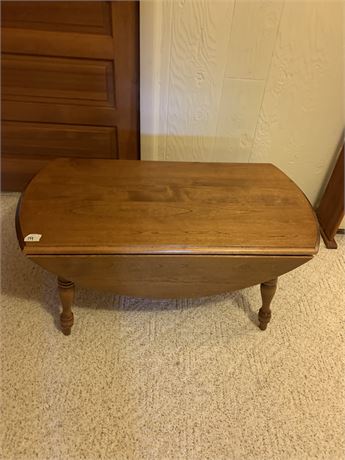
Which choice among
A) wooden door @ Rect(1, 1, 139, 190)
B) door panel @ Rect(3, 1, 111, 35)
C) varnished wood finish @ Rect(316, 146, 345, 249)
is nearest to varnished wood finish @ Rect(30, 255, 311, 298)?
varnished wood finish @ Rect(316, 146, 345, 249)

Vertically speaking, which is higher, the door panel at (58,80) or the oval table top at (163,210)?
the door panel at (58,80)

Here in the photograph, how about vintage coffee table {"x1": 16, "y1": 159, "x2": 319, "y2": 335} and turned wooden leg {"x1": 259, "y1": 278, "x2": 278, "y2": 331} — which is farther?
turned wooden leg {"x1": 259, "y1": 278, "x2": 278, "y2": 331}

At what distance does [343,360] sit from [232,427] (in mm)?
483

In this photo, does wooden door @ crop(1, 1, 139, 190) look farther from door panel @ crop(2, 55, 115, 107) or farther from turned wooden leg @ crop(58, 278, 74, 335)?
turned wooden leg @ crop(58, 278, 74, 335)

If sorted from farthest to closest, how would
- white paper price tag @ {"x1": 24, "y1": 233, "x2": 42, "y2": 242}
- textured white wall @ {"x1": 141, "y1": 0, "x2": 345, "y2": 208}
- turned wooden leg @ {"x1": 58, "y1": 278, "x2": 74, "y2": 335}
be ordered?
textured white wall @ {"x1": 141, "y1": 0, "x2": 345, "y2": 208} < turned wooden leg @ {"x1": 58, "y1": 278, "x2": 74, "y2": 335} < white paper price tag @ {"x1": 24, "y1": 233, "x2": 42, "y2": 242}

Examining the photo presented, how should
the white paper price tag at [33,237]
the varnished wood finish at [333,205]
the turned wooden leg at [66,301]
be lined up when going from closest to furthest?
the white paper price tag at [33,237] < the turned wooden leg at [66,301] < the varnished wood finish at [333,205]

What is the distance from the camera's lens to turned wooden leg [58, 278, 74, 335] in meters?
1.04

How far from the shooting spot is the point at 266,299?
1.15 m

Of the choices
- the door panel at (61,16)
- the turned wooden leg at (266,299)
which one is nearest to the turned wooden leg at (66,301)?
the turned wooden leg at (266,299)

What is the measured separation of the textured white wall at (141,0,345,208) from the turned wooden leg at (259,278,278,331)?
0.71m

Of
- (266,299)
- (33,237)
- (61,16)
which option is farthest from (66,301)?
(61,16)

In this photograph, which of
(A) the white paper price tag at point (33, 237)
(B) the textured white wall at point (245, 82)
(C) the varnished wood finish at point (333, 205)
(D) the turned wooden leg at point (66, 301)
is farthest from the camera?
(C) the varnished wood finish at point (333, 205)

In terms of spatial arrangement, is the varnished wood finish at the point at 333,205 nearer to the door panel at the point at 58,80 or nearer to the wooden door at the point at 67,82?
the wooden door at the point at 67,82

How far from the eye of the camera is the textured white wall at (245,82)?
120cm
